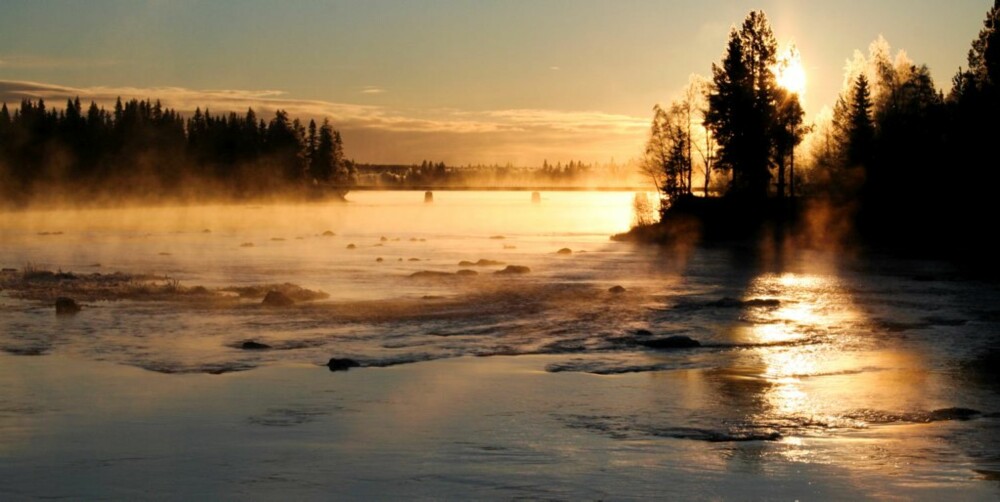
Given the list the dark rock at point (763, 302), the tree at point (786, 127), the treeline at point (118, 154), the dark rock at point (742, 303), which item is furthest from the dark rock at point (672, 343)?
the treeline at point (118, 154)

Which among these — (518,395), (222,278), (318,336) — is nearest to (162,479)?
(518,395)

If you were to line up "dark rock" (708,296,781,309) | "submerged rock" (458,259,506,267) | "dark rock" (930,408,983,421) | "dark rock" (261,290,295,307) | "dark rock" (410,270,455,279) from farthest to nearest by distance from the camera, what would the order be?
"submerged rock" (458,259,506,267), "dark rock" (410,270,455,279), "dark rock" (708,296,781,309), "dark rock" (261,290,295,307), "dark rock" (930,408,983,421)

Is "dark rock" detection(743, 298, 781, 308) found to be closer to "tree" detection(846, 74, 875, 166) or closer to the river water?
the river water

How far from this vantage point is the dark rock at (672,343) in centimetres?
2959

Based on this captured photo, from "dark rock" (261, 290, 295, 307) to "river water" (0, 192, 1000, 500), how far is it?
60 centimetres

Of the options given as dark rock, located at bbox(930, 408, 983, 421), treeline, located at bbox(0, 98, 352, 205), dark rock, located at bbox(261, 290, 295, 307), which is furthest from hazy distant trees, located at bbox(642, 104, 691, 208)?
treeline, located at bbox(0, 98, 352, 205)

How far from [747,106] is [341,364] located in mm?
70037

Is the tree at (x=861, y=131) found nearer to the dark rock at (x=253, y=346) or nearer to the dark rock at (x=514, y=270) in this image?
the dark rock at (x=514, y=270)

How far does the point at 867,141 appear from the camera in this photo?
8619 centimetres

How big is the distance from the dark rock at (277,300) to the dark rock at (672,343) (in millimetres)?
15554

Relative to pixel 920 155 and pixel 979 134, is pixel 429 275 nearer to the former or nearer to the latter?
pixel 979 134

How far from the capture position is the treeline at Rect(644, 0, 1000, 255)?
7325 cm

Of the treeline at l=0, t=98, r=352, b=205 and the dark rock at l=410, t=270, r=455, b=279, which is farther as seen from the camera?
the treeline at l=0, t=98, r=352, b=205

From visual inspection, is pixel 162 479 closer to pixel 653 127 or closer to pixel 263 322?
pixel 263 322
